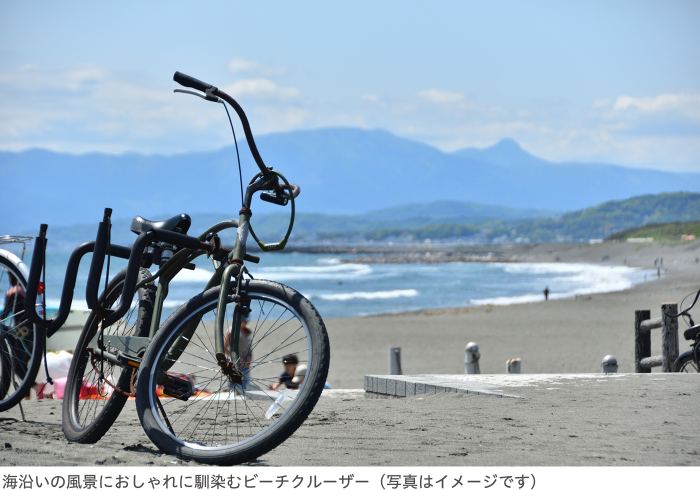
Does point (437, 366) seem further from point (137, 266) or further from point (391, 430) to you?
point (137, 266)

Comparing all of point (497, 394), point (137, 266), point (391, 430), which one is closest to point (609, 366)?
point (497, 394)

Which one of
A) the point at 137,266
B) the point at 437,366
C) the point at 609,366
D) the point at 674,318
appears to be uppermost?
the point at 137,266

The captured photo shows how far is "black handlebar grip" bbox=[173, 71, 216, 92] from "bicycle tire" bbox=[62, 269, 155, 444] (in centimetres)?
115

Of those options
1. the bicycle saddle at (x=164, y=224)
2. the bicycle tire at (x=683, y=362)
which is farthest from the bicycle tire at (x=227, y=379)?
the bicycle tire at (x=683, y=362)

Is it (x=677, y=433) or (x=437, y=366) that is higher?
(x=677, y=433)

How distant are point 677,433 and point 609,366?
203 inches

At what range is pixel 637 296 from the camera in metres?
37.2

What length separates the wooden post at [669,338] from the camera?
819cm

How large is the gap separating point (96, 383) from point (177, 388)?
3.28 feet

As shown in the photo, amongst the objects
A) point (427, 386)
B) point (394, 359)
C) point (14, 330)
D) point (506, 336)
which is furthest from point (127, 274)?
point (506, 336)

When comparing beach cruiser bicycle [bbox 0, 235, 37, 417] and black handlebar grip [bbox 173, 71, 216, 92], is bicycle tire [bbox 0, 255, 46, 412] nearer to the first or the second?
beach cruiser bicycle [bbox 0, 235, 37, 417]

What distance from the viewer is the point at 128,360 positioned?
3.42 metres

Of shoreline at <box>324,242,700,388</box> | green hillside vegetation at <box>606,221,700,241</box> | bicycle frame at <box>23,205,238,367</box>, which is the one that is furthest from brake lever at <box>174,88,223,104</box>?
green hillside vegetation at <box>606,221,700,241</box>

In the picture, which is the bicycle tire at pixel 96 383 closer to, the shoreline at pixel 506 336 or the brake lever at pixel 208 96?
the brake lever at pixel 208 96
